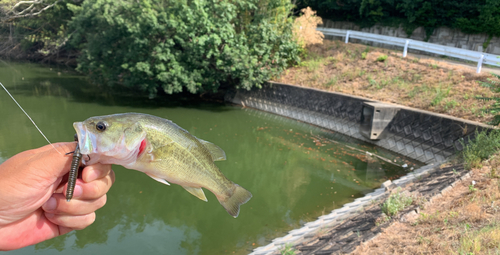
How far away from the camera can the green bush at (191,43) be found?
15148mm

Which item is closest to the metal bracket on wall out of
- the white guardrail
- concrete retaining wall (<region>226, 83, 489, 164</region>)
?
concrete retaining wall (<region>226, 83, 489, 164</region>)

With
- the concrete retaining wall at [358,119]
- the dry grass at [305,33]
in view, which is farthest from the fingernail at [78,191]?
the dry grass at [305,33]

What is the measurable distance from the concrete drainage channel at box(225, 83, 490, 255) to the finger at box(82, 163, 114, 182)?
3.38m

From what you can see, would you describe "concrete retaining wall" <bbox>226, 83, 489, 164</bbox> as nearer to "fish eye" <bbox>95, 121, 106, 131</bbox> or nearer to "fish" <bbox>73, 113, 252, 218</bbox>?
"fish" <bbox>73, 113, 252, 218</bbox>

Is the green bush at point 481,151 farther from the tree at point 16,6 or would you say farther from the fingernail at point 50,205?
the tree at point 16,6

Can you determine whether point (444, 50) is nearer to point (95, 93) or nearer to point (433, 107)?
point (433, 107)

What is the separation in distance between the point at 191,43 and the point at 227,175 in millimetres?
8229

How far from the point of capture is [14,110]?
14766 millimetres

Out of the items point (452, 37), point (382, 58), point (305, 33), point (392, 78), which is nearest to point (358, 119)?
point (392, 78)

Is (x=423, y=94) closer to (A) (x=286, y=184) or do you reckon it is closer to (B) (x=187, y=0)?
(A) (x=286, y=184)

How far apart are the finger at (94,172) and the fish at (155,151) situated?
2.0 inches

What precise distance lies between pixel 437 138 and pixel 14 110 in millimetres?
16933

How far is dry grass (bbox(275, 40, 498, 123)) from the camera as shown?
11.1 metres

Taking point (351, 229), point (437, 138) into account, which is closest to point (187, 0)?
point (437, 138)
